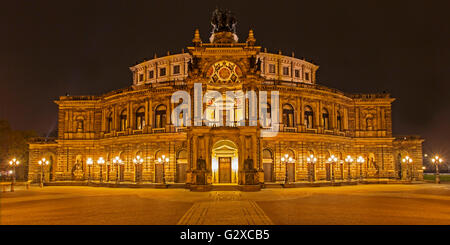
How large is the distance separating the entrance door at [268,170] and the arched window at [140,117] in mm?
19539

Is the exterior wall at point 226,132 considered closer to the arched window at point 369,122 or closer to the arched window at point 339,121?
the arched window at point 369,122

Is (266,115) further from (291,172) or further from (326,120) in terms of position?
(326,120)

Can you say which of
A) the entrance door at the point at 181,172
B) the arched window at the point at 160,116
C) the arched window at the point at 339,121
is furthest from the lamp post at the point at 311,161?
the arched window at the point at 160,116

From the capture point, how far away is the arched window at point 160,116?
170ft

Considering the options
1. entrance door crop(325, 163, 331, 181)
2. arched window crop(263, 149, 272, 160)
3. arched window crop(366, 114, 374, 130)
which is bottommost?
entrance door crop(325, 163, 331, 181)

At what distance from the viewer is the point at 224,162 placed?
46938 millimetres

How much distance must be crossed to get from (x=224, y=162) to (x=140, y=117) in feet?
51.8

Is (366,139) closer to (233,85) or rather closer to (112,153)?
(233,85)

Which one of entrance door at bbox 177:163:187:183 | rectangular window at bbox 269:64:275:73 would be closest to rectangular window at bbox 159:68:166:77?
rectangular window at bbox 269:64:275:73

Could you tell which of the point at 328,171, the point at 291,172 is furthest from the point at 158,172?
the point at 328,171

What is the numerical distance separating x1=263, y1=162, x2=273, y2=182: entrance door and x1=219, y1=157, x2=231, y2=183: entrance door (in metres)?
5.17

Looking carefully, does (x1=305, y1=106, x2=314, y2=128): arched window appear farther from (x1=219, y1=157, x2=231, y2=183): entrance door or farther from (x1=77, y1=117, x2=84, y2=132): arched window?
(x1=77, y1=117, x2=84, y2=132): arched window

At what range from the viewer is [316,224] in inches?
663

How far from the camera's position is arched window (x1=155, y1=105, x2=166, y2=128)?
170 feet
